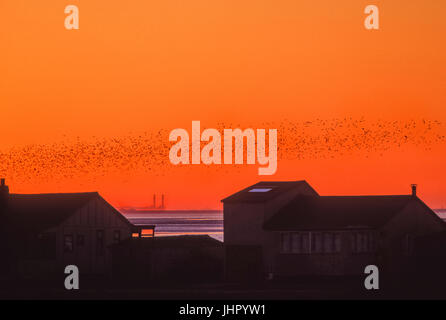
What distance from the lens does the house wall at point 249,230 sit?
6781 centimetres

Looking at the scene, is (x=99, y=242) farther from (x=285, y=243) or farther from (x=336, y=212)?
(x=336, y=212)

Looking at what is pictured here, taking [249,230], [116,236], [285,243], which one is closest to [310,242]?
[285,243]

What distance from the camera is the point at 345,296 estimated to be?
55875 mm

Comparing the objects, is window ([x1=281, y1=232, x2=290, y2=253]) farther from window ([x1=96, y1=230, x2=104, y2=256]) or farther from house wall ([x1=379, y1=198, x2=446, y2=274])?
window ([x1=96, y1=230, x2=104, y2=256])

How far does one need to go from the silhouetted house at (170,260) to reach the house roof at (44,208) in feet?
17.8

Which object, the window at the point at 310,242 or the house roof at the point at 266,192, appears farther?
the house roof at the point at 266,192

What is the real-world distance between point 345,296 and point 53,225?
82.7 feet

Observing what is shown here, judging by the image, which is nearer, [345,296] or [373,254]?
[345,296]

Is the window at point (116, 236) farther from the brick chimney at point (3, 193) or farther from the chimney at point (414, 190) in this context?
the chimney at point (414, 190)

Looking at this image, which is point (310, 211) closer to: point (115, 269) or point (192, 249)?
point (192, 249)

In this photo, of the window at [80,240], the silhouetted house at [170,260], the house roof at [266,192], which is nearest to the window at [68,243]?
the window at [80,240]
